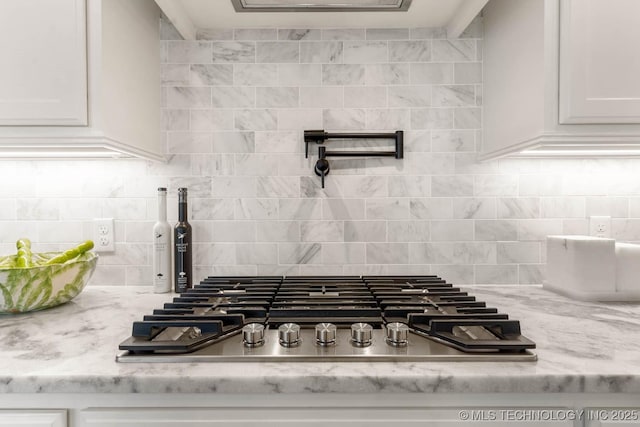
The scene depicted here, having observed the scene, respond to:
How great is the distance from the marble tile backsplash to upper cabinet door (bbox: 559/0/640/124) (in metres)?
0.42

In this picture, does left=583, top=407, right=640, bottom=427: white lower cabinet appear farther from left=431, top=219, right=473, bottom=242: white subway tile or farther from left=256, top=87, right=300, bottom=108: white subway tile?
left=256, top=87, right=300, bottom=108: white subway tile

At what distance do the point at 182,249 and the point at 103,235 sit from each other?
1.13ft

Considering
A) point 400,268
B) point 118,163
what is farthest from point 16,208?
point 400,268

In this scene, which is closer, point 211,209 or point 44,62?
point 44,62

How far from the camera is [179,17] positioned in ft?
4.70

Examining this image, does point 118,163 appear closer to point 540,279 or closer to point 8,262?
Answer: point 8,262

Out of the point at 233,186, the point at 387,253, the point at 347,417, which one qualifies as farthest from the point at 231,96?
the point at 347,417

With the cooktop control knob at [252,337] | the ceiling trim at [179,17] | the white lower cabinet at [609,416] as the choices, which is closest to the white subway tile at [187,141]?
the ceiling trim at [179,17]

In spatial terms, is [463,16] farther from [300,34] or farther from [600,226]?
[600,226]

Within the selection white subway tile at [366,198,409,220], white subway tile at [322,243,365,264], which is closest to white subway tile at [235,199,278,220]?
white subway tile at [322,243,365,264]

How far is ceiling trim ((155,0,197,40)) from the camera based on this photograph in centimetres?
134

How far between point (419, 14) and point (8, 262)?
160cm

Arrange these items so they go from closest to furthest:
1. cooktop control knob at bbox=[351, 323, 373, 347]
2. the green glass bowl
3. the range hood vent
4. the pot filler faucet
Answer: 1. cooktop control knob at bbox=[351, 323, 373, 347]
2. the green glass bowl
3. the range hood vent
4. the pot filler faucet

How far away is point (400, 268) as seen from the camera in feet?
5.33
